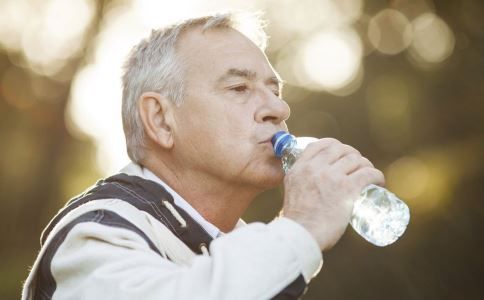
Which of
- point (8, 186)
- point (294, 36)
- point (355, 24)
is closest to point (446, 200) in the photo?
point (355, 24)

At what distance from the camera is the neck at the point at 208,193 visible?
2.73 metres

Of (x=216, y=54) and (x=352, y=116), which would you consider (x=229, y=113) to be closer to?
(x=216, y=54)

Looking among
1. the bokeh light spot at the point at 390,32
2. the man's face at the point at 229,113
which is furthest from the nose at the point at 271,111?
the bokeh light spot at the point at 390,32

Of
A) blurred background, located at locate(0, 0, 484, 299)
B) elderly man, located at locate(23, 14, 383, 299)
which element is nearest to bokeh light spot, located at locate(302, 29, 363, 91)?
blurred background, located at locate(0, 0, 484, 299)

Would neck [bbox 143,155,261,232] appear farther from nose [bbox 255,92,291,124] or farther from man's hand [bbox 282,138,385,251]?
man's hand [bbox 282,138,385,251]

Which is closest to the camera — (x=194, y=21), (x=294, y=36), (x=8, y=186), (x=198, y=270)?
(x=198, y=270)

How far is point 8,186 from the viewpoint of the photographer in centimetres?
1179

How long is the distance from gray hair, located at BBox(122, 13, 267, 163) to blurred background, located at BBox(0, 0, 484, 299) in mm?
4661

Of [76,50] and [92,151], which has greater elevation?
[76,50]

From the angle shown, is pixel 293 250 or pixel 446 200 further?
pixel 446 200

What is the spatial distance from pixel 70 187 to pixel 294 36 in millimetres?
5483

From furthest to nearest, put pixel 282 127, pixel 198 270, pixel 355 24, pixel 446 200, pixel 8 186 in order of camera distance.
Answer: pixel 355 24, pixel 8 186, pixel 446 200, pixel 282 127, pixel 198 270

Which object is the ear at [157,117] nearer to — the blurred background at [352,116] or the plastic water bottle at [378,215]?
the plastic water bottle at [378,215]

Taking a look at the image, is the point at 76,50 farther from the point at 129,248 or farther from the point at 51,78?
the point at 129,248
